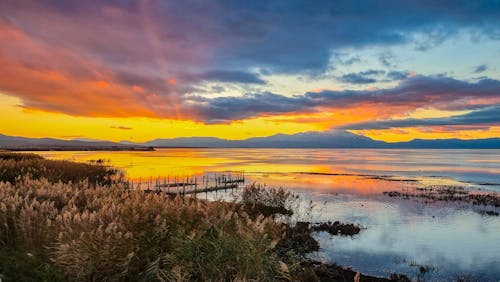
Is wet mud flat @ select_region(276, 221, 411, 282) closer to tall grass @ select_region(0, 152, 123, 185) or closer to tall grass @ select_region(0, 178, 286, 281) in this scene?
tall grass @ select_region(0, 178, 286, 281)

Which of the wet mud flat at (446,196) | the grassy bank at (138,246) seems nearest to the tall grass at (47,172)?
the grassy bank at (138,246)

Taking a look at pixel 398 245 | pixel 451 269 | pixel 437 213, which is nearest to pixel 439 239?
pixel 398 245

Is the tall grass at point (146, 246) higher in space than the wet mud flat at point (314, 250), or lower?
higher

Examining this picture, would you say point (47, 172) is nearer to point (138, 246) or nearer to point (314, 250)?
point (314, 250)

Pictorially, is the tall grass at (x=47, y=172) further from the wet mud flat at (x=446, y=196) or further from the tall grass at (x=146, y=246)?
the wet mud flat at (x=446, y=196)

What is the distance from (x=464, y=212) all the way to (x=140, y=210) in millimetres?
28468

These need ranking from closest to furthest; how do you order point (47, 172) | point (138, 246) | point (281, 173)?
point (138, 246)
point (47, 172)
point (281, 173)

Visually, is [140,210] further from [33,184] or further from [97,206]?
[33,184]

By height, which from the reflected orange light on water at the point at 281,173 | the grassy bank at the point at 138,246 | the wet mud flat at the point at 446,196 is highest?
the grassy bank at the point at 138,246

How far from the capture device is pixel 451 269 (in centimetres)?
1622

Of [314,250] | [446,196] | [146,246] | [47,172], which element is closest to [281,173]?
[446,196]

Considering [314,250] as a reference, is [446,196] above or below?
above

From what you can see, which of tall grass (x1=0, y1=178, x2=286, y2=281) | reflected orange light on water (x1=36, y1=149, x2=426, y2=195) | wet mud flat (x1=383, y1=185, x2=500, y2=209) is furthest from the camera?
reflected orange light on water (x1=36, y1=149, x2=426, y2=195)

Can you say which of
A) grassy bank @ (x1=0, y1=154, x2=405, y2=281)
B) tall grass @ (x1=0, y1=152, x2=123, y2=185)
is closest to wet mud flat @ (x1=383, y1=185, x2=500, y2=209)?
tall grass @ (x1=0, y1=152, x2=123, y2=185)
